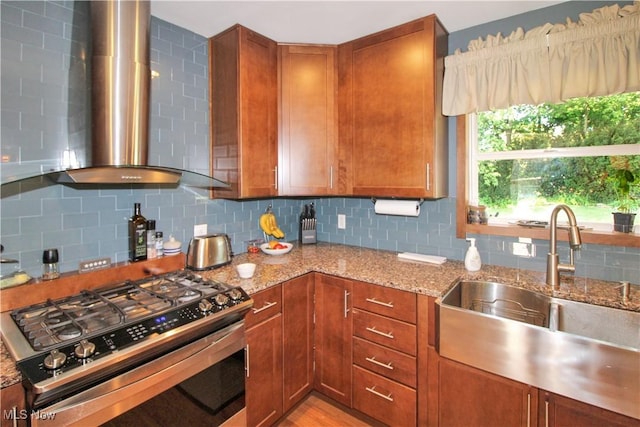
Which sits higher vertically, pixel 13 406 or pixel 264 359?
pixel 13 406

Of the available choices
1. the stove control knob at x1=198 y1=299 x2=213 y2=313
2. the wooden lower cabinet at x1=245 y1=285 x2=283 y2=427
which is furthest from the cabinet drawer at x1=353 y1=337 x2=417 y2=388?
the stove control knob at x1=198 y1=299 x2=213 y2=313

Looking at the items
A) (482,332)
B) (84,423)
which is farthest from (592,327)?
(84,423)

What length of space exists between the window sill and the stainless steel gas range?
1.51 m

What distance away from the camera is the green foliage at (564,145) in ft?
5.62

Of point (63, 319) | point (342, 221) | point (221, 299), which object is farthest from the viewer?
point (342, 221)

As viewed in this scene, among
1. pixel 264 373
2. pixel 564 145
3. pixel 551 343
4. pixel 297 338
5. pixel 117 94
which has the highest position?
pixel 117 94

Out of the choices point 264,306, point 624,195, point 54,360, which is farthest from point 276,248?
point 624,195

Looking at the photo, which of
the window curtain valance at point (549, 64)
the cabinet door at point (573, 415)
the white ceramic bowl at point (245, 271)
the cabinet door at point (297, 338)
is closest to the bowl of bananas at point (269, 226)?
the cabinet door at point (297, 338)

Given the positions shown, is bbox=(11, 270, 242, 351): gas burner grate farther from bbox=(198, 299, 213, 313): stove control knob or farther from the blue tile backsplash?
the blue tile backsplash

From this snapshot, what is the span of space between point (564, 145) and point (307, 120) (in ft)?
5.27

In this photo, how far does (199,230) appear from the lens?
2186 mm

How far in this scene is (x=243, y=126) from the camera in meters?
2.03

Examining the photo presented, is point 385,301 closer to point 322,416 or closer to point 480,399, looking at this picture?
point 480,399

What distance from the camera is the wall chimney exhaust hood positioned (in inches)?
54.7
